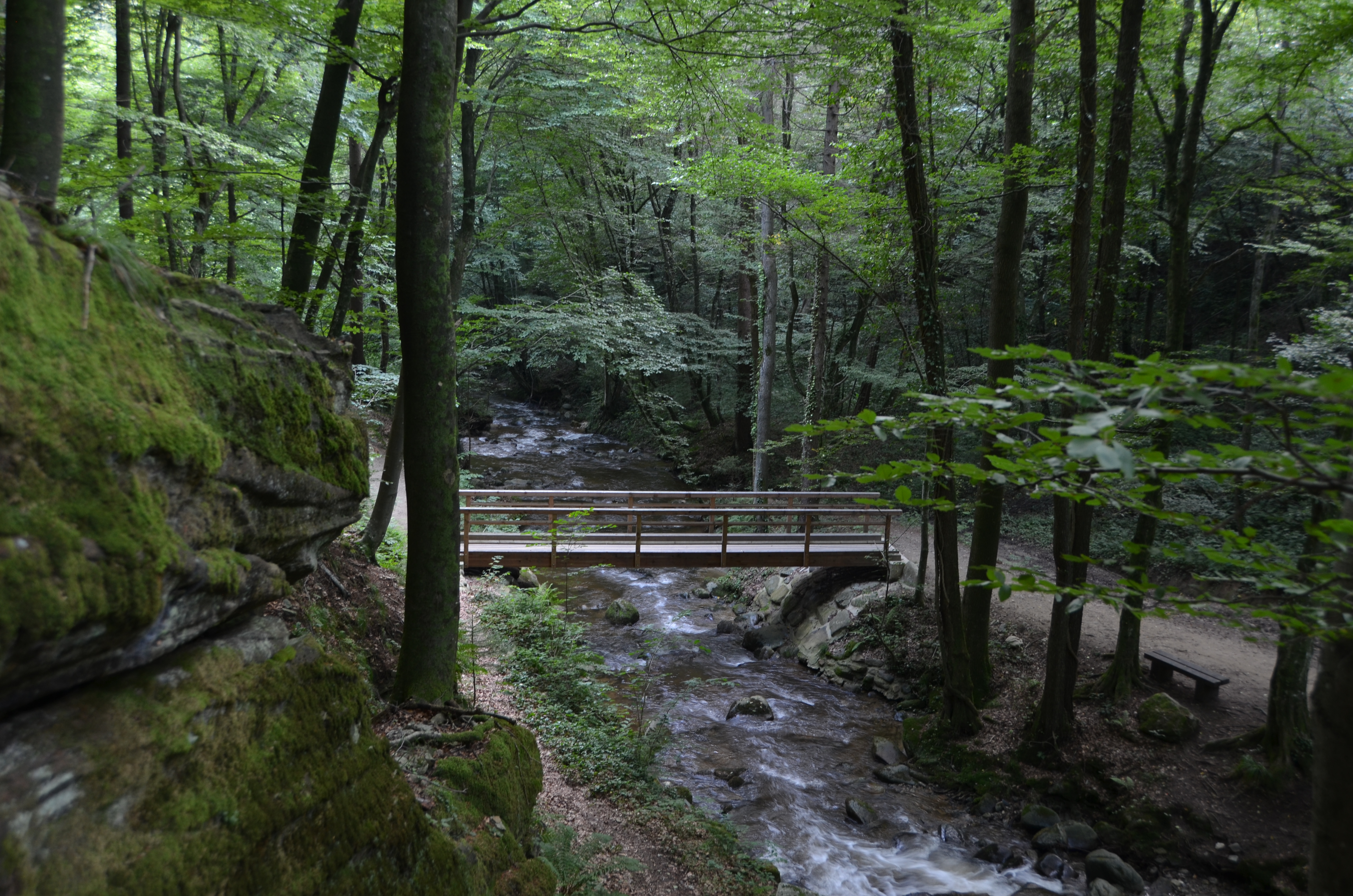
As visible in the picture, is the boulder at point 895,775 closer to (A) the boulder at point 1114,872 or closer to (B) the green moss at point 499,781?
(A) the boulder at point 1114,872

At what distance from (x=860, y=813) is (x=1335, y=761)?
557 centimetres

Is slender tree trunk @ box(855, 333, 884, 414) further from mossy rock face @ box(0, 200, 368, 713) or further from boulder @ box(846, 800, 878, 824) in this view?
mossy rock face @ box(0, 200, 368, 713)

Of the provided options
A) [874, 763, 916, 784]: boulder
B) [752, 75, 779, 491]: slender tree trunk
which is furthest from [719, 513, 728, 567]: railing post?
[874, 763, 916, 784]: boulder

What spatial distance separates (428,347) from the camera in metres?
4.24

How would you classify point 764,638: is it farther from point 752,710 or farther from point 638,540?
point 638,540

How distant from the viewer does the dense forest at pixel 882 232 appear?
6.98 ft

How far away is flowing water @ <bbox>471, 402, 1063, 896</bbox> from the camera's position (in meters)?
5.98

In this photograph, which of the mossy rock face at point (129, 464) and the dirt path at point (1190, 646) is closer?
the mossy rock face at point (129, 464)

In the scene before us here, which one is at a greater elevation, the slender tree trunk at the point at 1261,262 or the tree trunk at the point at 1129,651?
the slender tree trunk at the point at 1261,262

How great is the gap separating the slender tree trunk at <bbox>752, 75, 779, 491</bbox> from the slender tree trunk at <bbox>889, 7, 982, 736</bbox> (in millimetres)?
6170

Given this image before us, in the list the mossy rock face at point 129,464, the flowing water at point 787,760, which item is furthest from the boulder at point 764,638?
the mossy rock face at point 129,464

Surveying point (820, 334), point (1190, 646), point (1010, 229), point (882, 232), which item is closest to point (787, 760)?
point (1190, 646)

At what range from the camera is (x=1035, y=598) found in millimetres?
10633

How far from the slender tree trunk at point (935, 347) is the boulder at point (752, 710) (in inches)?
80.7
